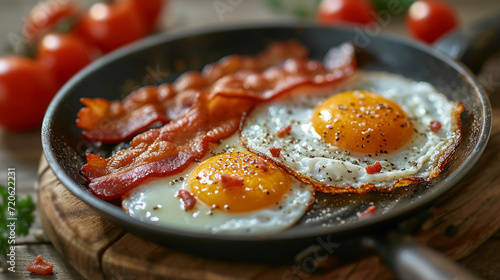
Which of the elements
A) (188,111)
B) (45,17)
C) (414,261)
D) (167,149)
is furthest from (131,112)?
(45,17)

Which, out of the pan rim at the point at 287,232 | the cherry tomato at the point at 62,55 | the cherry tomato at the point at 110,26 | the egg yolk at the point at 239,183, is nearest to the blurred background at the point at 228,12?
the cherry tomato at the point at 110,26

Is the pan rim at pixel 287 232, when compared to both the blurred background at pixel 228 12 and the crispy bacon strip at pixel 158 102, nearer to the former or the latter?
the crispy bacon strip at pixel 158 102

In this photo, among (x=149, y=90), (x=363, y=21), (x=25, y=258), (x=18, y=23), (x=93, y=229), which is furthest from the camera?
(x=18, y=23)

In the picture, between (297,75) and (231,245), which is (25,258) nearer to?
(231,245)

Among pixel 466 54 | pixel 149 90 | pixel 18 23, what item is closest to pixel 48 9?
pixel 18 23

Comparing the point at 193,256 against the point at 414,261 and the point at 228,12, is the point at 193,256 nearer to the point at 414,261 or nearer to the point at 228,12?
the point at 414,261

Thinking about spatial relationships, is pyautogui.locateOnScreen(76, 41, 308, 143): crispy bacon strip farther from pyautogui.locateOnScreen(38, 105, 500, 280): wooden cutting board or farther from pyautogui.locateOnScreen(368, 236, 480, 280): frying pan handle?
pyautogui.locateOnScreen(368, 236, 480, 280): frying pan handle
